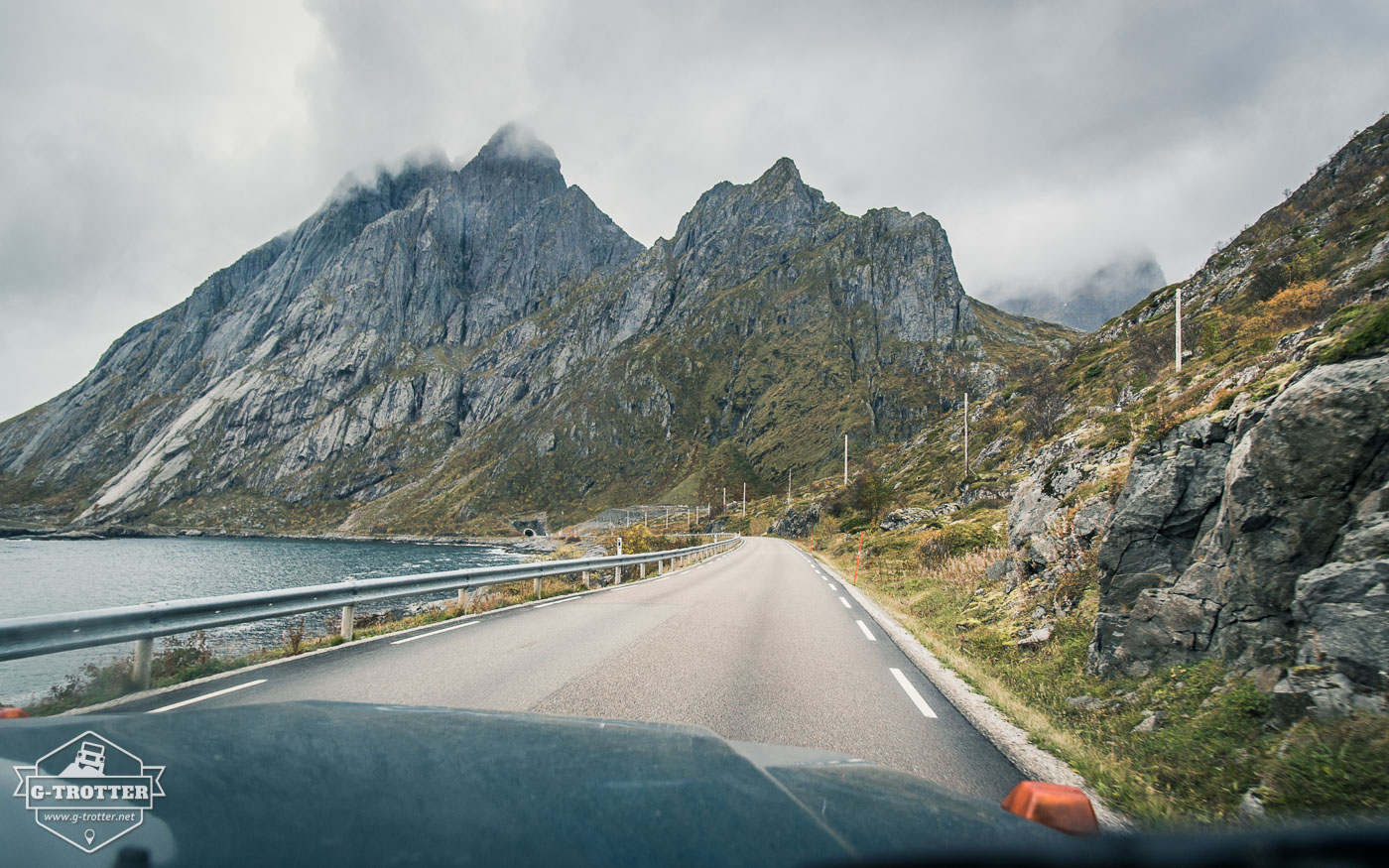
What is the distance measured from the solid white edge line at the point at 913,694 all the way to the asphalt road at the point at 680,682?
0.02m

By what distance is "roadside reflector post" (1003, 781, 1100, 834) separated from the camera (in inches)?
76.8

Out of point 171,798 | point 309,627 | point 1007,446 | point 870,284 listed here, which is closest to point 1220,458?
point 171,798

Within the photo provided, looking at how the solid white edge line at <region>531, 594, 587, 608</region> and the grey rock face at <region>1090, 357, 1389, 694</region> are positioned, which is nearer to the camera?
the grey rock face at <region>1090, 357, 1389, 694</region>

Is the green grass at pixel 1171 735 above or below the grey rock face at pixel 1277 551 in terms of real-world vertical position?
below

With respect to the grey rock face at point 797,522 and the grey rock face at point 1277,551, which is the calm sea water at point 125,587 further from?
the grey rock face at point 797,522

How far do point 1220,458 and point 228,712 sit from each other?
8629mm

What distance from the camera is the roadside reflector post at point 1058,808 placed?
6.40 feet

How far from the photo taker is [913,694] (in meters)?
6.25

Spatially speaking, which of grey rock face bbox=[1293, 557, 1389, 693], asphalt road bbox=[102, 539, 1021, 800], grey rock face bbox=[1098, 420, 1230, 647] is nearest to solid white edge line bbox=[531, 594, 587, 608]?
asphalt road bbox=[102, 539, 1021, 800]

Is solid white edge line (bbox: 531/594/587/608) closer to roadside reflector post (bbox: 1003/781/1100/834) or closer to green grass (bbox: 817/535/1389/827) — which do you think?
green grass (bbox: 817/535/1389/827)

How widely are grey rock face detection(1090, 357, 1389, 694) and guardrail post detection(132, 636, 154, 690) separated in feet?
32.2

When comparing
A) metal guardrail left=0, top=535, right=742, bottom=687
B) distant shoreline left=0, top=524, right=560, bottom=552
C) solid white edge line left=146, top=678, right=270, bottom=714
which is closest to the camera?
metal guardrail left=0, top=535, right=742, bottom=687

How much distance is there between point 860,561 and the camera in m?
24.9

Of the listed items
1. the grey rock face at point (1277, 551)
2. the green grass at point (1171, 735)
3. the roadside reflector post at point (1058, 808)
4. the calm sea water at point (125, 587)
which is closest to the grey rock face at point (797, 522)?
the calm sea water at point (125, 587)
